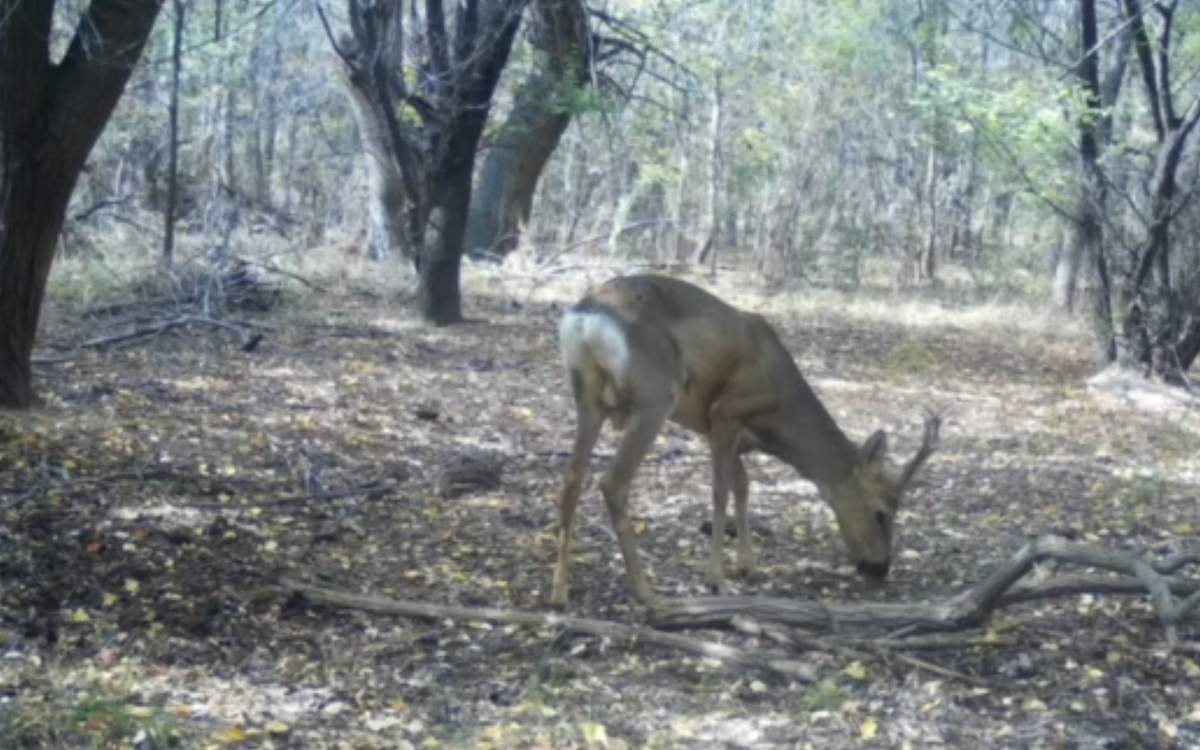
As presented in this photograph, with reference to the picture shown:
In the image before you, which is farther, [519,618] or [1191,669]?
[519,618]

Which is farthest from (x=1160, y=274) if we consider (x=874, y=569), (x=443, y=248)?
(x=874, y=569)

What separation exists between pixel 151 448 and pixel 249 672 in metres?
3.37

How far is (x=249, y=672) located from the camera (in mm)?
5359

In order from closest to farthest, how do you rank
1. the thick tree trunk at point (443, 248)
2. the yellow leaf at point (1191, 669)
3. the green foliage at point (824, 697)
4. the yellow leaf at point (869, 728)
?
the yellow leaf at point (869, 728)
the green foliage at point (824, 697)
the yellow leaf at point (1191, 669)
the thick tree trunk at point (443, 248)

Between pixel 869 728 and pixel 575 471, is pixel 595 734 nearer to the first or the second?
pixel 869 728

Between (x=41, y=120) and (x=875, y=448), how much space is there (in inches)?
189

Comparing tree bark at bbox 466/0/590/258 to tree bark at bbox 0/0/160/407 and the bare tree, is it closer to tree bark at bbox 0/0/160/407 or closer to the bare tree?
the bare tree

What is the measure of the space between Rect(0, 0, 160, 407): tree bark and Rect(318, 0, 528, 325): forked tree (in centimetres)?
573

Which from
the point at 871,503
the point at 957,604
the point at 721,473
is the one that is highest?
the point at 721,473

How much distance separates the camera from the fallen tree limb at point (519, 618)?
5.68m

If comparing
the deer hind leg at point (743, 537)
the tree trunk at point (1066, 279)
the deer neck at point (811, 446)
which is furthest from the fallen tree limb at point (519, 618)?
the tree trunk at point (1066, 279)

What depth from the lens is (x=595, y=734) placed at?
191 inches

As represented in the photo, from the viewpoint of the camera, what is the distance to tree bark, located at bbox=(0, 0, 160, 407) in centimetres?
816

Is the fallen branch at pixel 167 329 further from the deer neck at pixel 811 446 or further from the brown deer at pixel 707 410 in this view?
the deer neck at pixel 811 446
